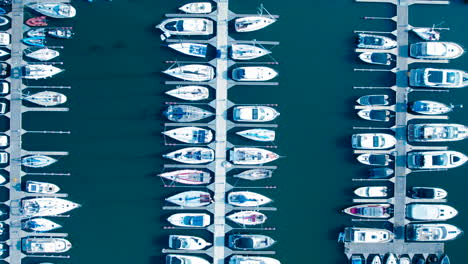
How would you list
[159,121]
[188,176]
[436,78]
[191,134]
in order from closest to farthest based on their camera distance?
1. [436,78]
2. [191,134]
3. [188,176]
4. [159,121]

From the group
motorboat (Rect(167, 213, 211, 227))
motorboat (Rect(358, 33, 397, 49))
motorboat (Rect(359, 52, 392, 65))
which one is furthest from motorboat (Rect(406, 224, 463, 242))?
motorboat (Rect(167, 213, 211, 227))

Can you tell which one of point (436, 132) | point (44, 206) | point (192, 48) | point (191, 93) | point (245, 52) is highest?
point (192, 48)

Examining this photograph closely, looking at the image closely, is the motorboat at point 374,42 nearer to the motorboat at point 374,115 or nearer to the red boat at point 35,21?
the motorboat at point 374,115

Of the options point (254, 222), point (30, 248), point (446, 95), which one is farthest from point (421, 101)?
point (30, 248)

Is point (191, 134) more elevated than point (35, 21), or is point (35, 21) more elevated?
point (35, 21)

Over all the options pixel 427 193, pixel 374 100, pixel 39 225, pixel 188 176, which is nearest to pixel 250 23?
pixel 374 100

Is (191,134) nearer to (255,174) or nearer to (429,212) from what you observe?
(255,174)
